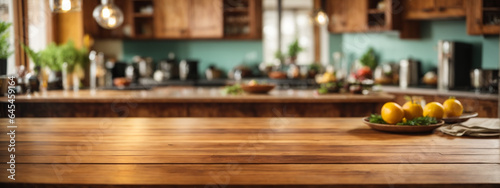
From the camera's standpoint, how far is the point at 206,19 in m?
6.93

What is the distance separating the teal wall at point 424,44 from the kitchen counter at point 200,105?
1561mm

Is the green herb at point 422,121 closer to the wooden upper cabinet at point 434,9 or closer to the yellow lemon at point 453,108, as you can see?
the yellow lemon at point 453,108

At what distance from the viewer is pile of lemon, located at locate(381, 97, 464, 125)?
6.80ft

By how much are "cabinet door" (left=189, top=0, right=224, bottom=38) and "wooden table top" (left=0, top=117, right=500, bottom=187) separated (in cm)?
465

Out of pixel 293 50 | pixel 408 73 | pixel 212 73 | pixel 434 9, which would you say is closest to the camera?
pixel 434 9

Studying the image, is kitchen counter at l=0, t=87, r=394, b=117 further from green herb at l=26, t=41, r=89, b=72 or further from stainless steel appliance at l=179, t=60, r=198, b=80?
stainless steel appliance at l=179, t=60, r=198, b=80

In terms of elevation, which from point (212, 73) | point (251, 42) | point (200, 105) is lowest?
point (200, 105)

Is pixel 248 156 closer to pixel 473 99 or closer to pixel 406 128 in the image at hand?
pixel 406 128

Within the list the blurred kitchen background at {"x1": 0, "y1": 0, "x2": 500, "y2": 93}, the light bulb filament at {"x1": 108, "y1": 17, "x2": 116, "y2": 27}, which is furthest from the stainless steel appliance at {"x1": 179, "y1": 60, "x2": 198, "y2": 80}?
the light bulb filament at {"x1": 108, "y1": 17, "x2": 116, "y2": 27}

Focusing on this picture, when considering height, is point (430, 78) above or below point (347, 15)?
below

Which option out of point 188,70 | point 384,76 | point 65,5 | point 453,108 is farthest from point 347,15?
point 453,108

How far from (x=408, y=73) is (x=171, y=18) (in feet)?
10.8

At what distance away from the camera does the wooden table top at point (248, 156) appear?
4.41 ft

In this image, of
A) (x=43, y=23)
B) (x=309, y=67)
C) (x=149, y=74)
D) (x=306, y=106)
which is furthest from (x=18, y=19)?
(x=309, y=67)
